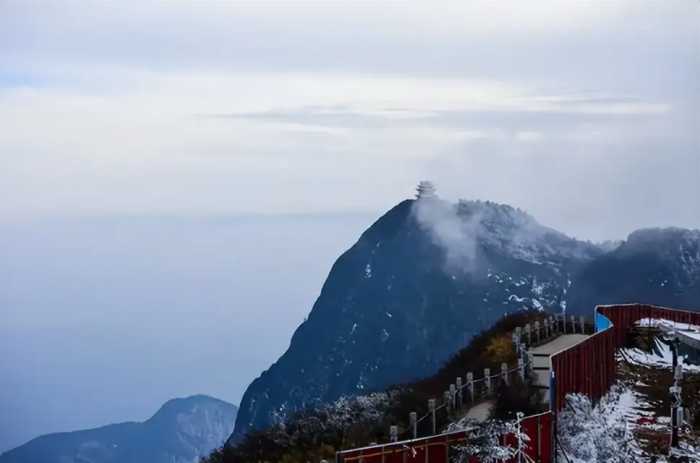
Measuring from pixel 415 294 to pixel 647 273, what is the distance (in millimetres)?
9626

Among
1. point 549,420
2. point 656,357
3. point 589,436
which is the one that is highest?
point 656,357

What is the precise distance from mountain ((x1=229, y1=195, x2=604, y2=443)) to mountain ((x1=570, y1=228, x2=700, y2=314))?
2.25 feet

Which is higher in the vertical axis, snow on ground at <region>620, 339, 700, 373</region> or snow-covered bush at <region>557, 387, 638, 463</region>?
snow on ground at <region>620, 339, 700, 373</region>

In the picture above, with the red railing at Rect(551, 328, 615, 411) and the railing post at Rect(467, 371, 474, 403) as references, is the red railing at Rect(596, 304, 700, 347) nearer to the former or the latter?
the red railing at Rect(551, 328, 615, 411)

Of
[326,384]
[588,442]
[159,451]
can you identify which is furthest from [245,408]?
[588,442]

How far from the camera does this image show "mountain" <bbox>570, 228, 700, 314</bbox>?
4569 centimetres

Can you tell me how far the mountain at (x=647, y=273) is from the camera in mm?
45688

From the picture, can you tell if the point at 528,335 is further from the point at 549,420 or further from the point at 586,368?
the point at 549,420

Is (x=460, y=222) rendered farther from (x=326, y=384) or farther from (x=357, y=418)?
(x=357, y=418)

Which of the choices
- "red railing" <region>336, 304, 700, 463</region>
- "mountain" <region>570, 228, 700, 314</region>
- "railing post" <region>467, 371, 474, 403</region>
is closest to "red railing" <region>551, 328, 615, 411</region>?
"red railing" <region>336, 304, 700, 463</region>

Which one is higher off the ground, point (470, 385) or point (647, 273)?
point (647, 273)

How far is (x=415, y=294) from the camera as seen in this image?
42.9 m

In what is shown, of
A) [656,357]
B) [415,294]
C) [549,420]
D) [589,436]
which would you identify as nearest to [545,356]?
[656,357]

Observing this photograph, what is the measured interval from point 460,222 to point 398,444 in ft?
113
